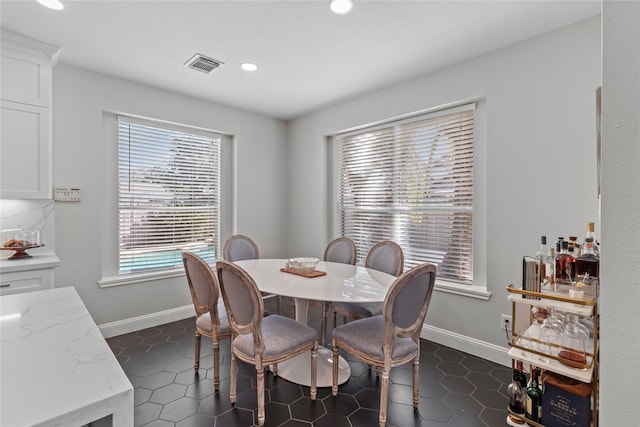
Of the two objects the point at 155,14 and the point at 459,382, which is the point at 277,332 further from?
the point at 155,14

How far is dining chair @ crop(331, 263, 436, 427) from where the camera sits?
1770 millimetres

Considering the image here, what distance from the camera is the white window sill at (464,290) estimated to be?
2700mm

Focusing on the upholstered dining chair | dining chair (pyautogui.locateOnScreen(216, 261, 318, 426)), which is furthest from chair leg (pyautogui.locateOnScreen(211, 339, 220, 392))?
the upholstered dining chair

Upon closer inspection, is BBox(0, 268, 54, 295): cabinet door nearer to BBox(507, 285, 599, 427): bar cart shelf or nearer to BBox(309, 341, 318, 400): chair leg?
BBox(309, 341, 318, 400): chair leg

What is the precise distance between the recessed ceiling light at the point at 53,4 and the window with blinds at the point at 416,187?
2884 millimetres

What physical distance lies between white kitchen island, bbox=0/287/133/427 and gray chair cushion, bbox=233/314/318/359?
3.41 ft

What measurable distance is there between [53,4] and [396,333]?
3096 mm

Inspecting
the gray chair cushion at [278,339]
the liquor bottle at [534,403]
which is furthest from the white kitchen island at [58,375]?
the liquor bottle at [534,403]

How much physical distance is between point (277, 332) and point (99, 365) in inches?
54.9

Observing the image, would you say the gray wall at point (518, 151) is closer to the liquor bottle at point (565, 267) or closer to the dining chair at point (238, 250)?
the liquor bottle at point (565, 267)

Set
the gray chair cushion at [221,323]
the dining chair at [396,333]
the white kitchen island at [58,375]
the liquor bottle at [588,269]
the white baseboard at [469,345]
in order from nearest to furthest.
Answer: the white kitchen island at [58,375] < the liquor bottle at [588,269] < the dining chair at [396,333] < the gray chair cushion at [221,323] < the white baseboard at [469,345]

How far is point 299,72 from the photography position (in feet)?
9.93

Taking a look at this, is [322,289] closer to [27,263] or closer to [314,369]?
[314,369]

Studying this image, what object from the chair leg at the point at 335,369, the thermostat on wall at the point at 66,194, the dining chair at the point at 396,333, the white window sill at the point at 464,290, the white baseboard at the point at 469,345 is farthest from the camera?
the thermostat on wall at the point at 66,194
